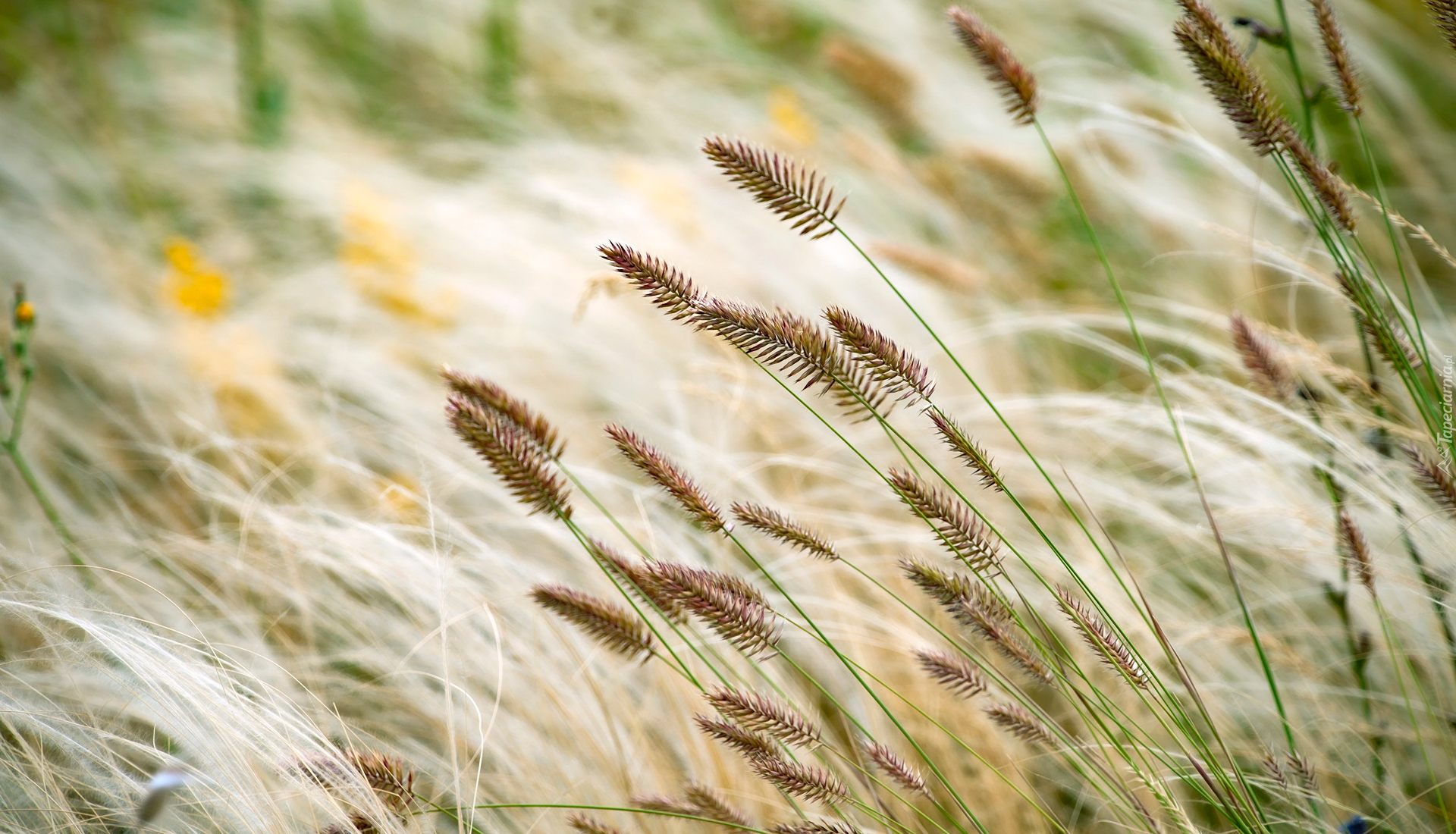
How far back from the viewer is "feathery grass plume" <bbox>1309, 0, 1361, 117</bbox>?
757 millimetres

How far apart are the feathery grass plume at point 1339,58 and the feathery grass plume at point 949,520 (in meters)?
0.50

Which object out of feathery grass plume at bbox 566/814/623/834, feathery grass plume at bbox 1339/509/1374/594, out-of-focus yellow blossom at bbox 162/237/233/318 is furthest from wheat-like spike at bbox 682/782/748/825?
out-of-focus yellow blossom at bbox 162/237/233/318

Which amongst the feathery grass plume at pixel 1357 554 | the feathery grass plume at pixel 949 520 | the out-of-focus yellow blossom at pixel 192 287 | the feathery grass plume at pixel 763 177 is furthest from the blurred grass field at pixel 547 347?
the feathery grass plume at pixel 763 177

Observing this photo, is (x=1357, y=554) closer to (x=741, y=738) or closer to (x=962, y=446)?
(x=962, y=446)

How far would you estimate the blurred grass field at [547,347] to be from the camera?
0.98 meters

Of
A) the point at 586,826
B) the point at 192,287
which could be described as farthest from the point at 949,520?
the point at 192,287

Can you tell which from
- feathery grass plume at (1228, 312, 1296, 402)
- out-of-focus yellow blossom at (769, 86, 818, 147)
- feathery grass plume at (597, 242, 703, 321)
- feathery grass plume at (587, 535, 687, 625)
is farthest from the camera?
out-of-focus yellow blossom at (769, 86, 818, 147)

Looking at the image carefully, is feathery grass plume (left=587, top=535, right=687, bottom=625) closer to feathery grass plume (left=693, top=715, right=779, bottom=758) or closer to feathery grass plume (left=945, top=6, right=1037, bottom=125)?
feathery grass plume (left=693, top=715, right=779, bottom=758)

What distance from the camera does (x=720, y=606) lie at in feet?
2.14

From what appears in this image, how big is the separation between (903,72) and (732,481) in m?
1.22

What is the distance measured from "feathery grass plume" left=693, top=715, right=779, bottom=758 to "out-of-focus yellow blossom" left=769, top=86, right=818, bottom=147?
170cm

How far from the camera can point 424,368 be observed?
1.75 m

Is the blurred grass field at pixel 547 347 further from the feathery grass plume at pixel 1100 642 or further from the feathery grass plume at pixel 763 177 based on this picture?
the feathery grass plume at pixel 763 177

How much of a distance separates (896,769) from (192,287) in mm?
1698
